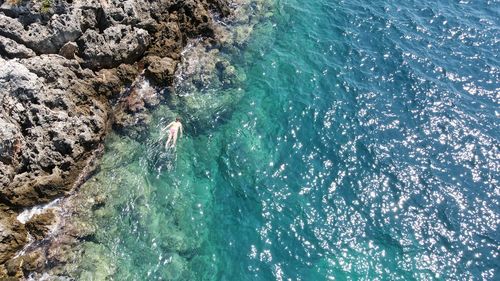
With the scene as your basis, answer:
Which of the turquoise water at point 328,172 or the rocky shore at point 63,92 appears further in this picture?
the rocky shore at point 63,92

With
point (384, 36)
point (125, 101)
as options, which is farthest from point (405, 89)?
point (125, 101)

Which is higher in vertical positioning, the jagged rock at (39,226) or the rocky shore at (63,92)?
the rocky shore at (63,92)

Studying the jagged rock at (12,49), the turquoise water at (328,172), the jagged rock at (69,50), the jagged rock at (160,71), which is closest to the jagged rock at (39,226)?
the turquoise water at (328,172)

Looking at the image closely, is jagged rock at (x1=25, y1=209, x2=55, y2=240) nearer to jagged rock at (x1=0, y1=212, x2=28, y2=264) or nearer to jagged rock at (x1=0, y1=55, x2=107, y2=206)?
jagged rock at (x1=0, y1=212, x2=28, y2=264)

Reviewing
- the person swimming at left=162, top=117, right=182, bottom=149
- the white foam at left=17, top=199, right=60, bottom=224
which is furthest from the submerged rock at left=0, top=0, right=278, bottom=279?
the person swimming at left=162, top=117, right=182, bottom=149

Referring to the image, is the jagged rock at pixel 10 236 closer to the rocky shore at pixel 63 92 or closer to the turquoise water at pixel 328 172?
the rocky shore at pixel 63 92

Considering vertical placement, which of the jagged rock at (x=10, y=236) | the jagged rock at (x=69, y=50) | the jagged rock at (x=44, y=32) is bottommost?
the jagged rock at (x=10, y=236)
